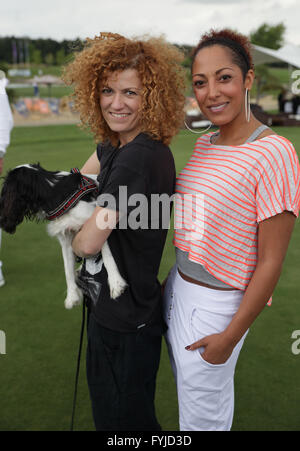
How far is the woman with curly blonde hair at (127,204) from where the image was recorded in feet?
4.94

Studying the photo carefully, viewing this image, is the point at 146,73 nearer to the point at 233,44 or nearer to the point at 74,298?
the point at 233,44

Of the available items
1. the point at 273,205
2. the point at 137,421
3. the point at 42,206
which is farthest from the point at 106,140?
the point at 137,421

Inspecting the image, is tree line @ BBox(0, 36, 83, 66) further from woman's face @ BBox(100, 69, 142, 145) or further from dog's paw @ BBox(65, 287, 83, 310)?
woman's face @ BBox(100, 69, 142, 145)

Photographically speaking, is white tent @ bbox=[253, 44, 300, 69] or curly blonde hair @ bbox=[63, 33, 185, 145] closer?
curly blonde hair @ bbox=[63, 33, 185, 145]

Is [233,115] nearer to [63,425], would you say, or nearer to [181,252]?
[181,252]

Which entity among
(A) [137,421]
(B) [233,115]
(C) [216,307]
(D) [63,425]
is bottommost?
(D) [63,425]

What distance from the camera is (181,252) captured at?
1.69 metres

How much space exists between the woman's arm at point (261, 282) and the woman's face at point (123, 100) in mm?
651

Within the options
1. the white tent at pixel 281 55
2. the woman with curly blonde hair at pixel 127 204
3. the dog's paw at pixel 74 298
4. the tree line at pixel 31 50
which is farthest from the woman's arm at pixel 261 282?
the tree line at pixel 31 50

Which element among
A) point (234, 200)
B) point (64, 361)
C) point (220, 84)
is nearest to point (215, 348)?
point (234, 200)

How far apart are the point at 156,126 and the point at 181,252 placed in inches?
20.7

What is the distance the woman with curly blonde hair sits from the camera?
151 cm

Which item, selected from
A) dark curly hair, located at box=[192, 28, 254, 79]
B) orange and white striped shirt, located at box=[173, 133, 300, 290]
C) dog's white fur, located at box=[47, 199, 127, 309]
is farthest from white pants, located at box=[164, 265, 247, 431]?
dark curly hair, located at box=[192, 28, 254, 79]

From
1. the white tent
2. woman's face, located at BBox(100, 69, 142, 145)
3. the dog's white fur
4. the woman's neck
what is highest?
the white tent
